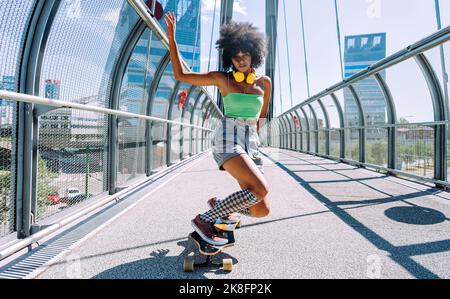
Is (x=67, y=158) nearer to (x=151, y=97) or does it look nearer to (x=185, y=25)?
(x=151, y=97)

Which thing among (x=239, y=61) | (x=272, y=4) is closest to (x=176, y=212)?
(x=239, y=61)

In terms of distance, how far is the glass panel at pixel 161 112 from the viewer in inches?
207

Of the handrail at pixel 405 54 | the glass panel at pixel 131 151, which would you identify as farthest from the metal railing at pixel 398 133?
the glass panel at pixel 131 151

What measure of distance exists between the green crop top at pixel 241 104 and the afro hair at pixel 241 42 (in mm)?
311

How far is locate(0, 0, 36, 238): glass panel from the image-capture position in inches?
70.1

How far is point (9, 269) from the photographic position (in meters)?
1.66

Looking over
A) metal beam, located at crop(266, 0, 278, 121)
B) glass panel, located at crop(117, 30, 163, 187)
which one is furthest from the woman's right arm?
metal beam, located at crop(266, 0, 278, 121)

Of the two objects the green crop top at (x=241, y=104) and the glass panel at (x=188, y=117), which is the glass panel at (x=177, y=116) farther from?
the green crop top at (x=241, y=104)

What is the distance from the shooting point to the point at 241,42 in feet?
6.56

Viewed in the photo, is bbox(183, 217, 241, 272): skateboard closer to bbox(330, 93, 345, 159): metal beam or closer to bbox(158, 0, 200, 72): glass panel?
bbox(158, 0, 200, 72): glass panel
